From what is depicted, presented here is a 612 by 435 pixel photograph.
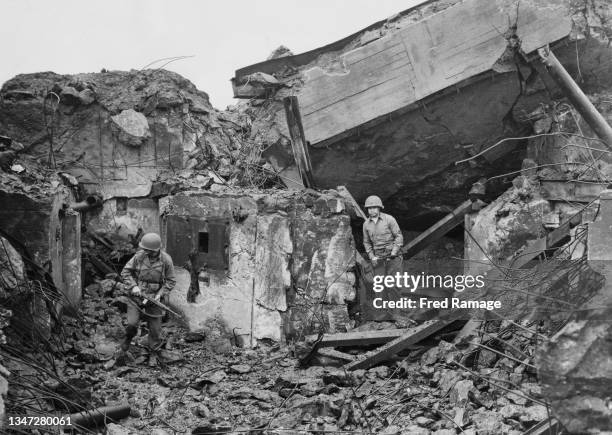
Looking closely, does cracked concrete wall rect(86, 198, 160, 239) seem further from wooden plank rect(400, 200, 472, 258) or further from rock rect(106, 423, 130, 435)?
rock rect(106, 423, 130, 435)

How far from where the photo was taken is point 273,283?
368 inches

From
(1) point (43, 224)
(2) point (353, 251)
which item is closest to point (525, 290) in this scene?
(2) point (353, 251)

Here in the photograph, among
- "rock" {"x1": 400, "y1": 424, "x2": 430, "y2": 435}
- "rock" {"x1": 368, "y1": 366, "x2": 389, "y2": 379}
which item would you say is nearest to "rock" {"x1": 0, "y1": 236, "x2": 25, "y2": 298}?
"rock" {"x1": 368, "y1": 366, "x2": 389, "y2": 379}

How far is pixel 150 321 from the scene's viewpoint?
8531mm

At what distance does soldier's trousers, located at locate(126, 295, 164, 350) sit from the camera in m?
8.38

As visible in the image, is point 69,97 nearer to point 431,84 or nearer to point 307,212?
point 307,212

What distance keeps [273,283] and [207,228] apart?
0.97m

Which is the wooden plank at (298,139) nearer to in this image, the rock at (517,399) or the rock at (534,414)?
the rock at (517,399)

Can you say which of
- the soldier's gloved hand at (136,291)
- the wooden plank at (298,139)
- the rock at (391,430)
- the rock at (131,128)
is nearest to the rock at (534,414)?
the rock at (391,430)

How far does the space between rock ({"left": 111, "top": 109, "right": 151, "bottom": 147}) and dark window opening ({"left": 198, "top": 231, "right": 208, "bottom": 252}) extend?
1614 mm

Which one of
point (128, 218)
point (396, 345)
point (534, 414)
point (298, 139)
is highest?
point (298, 139)

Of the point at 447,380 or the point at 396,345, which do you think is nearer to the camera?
the point at 447,380

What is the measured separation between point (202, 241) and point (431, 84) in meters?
3.22

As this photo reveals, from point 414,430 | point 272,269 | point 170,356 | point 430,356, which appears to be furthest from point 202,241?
point 414,430
